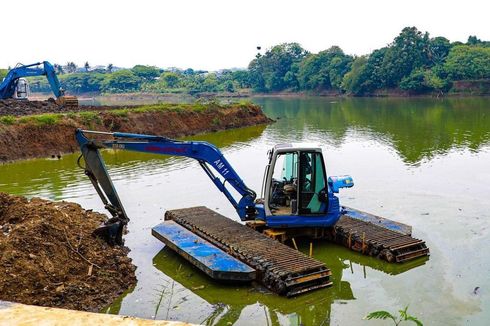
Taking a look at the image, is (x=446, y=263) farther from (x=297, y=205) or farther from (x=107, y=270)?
(x=107, y=270)

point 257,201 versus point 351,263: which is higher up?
point 257,201

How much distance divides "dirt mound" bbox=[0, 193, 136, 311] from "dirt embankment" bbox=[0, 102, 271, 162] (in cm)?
1380

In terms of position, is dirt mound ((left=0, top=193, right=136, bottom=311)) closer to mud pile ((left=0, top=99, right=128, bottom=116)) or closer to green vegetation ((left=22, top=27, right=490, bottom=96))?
mud pile ((left=0, top=99, right=128, bottom=116))

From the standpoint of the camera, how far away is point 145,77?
12275 cm

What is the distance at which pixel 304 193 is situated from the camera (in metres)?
9.98

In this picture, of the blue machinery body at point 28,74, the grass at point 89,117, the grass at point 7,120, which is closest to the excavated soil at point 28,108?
the blue machinery body at point 28,74

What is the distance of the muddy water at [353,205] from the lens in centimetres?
784

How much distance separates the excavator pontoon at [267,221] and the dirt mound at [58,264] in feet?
2.68

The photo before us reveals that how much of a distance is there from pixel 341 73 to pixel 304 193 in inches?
3206

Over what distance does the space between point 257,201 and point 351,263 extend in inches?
102

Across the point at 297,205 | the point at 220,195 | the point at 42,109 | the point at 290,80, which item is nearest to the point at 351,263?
the point at 297,205

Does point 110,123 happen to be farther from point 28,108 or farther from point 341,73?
point 341,73

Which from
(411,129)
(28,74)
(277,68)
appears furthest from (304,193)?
(277,68)

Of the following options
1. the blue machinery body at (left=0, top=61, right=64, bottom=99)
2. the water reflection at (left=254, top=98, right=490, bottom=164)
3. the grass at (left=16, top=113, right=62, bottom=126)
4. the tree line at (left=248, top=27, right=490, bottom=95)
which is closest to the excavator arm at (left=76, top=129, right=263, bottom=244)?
the water reflection at (left=254, top=98, right=490, bottom=164)
